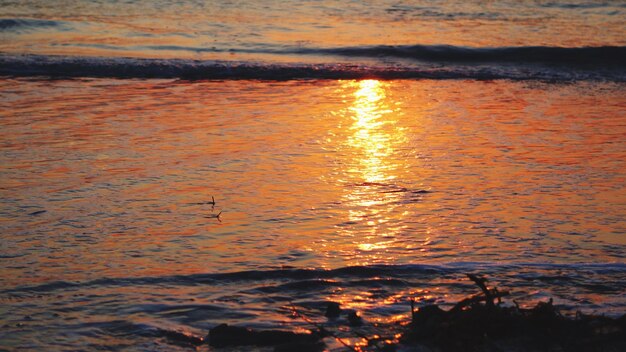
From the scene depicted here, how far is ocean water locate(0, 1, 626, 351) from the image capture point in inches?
138

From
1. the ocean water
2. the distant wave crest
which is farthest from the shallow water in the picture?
the distant wave crest

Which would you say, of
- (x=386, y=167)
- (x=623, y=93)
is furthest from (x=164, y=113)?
(x=623, y=93)

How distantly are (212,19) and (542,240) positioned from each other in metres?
11.9

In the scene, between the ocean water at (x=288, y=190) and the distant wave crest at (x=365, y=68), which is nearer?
the ocean water at (x=288, y=190)

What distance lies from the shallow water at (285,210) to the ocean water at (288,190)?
0.05 ft

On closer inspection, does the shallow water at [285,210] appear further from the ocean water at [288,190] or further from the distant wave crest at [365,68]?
the distant wave crest at [365,68]

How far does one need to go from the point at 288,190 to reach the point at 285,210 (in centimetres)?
42

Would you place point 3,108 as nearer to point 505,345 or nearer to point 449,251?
point 449,251

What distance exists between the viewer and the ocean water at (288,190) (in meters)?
3.50

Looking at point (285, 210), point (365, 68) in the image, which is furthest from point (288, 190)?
point (365, 68)

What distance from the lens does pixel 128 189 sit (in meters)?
5.14

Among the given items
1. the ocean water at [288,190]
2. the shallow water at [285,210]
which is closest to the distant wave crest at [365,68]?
the ocean water at [288,190]

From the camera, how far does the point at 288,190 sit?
203 inches

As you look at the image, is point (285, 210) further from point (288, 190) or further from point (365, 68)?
point (365, 68)
